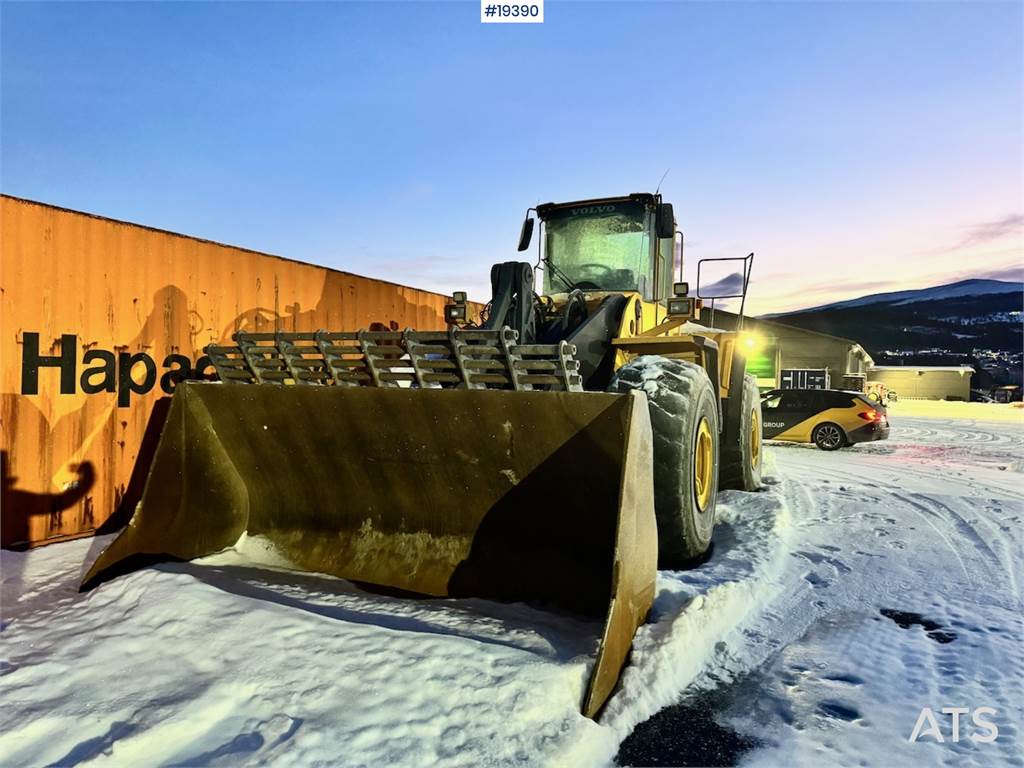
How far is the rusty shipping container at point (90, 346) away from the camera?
462 centimetres

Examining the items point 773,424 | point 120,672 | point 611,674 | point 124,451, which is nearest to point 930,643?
point 611,674

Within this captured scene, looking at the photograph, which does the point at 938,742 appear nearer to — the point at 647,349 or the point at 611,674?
the point at 611,674

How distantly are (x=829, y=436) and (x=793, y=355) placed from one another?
77.7 feet

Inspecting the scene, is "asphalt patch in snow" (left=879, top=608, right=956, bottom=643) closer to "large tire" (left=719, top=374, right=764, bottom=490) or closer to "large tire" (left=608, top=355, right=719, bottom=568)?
"large tire" (left=608, top=355, right=719, bottom=568)

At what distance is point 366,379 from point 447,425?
573mm

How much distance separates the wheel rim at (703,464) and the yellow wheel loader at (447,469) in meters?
0.03

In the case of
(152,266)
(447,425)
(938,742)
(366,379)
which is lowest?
(938,742)

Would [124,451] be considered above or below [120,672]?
above

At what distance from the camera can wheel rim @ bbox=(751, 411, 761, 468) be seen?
7.24m

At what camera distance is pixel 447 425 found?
3.68 m

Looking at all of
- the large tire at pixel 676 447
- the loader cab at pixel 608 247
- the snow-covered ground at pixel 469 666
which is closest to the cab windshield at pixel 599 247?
the loader cab at pixel 608 247

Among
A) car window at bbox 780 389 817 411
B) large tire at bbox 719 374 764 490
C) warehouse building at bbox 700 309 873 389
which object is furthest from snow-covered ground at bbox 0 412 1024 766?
warehouse building at bbox 700 309 873 389

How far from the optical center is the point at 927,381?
4766 cm

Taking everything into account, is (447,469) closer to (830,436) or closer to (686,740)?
(686,740)
